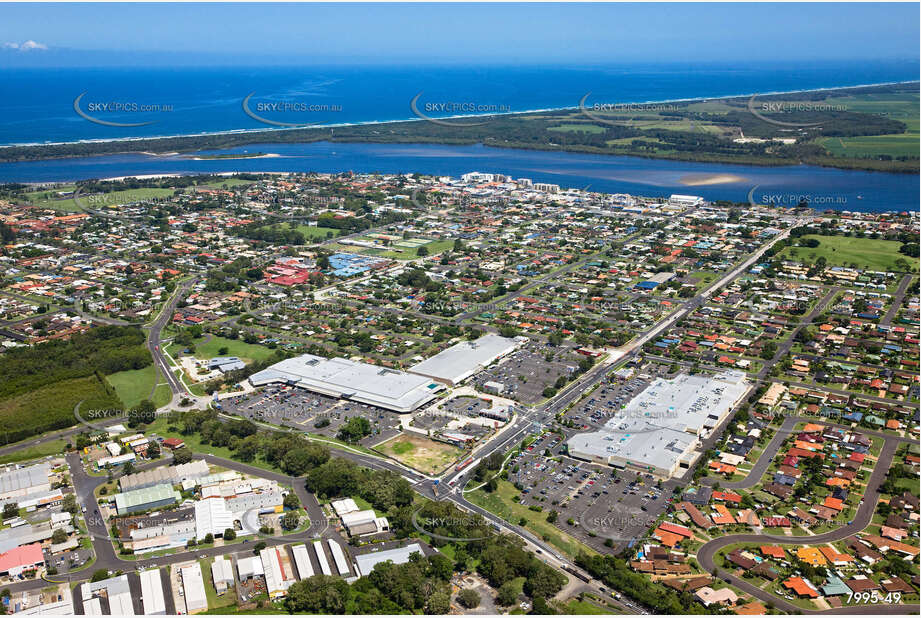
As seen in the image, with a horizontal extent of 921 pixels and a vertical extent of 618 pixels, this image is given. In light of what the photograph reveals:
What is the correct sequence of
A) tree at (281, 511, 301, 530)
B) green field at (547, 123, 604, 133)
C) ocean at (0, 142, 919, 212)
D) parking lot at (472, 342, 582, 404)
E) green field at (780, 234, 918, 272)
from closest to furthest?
tree at (281, 511, 301, 530) < parking lot at (472, 342, 582, 404) < green field at (780, 234, 918, 272) < ocean at (0, 142, 919, 212) < green field at (547, 123, 604, 133)

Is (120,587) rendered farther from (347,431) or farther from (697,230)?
(697,230)

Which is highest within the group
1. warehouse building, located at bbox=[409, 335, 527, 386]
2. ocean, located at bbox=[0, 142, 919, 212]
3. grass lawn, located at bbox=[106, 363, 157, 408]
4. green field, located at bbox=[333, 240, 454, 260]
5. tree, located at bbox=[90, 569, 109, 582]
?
ocean, located at bbox=[0, 142, 919, 212]

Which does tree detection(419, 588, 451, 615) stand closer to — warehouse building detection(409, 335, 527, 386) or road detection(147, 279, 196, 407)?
warehouse building detection(409, 335, 527, 386)

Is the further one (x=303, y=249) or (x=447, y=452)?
(x=303, y=249)

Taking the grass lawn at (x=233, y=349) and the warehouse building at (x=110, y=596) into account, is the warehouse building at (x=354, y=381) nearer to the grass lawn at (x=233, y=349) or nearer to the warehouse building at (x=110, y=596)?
the grass lawn at (x=233, y=349)

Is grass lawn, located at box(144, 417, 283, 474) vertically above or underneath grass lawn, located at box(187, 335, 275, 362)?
underneath

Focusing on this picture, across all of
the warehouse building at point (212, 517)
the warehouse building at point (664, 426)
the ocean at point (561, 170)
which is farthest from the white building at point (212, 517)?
the ocean at point (561, 170)

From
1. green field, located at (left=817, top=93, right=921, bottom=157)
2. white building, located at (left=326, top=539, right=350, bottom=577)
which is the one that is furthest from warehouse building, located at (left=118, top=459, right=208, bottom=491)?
green field, located at (left=817, top=93, right=921, bottom=157)

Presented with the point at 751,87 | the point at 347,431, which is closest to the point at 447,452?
the point at 347,431
